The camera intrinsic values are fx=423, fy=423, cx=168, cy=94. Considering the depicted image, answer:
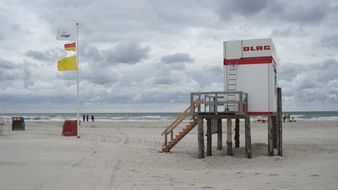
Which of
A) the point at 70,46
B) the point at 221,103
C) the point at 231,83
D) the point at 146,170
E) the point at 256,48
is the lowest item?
the point at 146,170

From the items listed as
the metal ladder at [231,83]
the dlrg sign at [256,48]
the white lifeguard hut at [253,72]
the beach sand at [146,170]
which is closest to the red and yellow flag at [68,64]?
the beach sand at [146,170]

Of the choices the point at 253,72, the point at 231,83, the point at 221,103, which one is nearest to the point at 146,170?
the point at 221,103

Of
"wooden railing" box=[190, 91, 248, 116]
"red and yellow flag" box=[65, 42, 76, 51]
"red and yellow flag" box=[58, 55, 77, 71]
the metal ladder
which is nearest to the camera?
"wooden railing" box=[190, 91, 248, 116]

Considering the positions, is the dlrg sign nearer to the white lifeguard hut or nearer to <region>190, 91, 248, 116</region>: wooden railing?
the white lifeguard hut

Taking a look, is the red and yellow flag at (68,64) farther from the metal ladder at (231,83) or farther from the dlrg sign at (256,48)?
the dlrg sign at (256,48)

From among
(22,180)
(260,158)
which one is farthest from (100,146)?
(22,180)

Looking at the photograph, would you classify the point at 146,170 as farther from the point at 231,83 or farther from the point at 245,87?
the point at 245,87

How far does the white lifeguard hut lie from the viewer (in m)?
18.0

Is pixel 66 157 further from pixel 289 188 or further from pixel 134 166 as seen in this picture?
pixel 289 188

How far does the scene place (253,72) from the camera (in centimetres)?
1819

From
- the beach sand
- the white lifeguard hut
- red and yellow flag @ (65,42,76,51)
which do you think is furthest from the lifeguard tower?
red and yellow flag @ (65,42,76,51)

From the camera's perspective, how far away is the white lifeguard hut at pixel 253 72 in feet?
59.1

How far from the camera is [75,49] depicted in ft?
80.4

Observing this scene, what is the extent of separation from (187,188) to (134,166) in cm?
445
